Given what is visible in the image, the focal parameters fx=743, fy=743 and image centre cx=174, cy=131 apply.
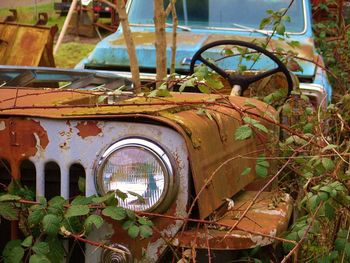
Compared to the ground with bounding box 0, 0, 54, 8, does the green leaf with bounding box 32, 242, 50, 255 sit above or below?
below

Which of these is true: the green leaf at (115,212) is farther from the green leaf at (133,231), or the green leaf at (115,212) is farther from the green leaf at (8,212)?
the green leaf at (8,212)

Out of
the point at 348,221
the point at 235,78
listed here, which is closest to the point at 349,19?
the point at 235,78

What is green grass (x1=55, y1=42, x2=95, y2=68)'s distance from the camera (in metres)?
10.5

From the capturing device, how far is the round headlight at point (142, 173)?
2328mm

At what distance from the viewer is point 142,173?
2328 millimetres

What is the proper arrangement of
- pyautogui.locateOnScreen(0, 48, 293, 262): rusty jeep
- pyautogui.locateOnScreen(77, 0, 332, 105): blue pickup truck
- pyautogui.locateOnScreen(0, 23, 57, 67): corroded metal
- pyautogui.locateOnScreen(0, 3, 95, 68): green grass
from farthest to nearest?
pyautogui.locateOnScreen(0, 3, 95, 68): green grass, pyautogui.locateOnScreen(0, 23, 57, 67): corroded metal, pyautogui.locateOnScreen(77, 0, 332, 105): blue pickup truck, pyautogui.locateOnScreen(0, 48, 293, 262): rusty jeep

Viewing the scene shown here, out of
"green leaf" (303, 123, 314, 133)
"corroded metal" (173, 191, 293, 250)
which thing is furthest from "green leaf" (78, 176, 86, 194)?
"green leaf" (303, 123, 314, 133)

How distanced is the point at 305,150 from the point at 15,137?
122 cm

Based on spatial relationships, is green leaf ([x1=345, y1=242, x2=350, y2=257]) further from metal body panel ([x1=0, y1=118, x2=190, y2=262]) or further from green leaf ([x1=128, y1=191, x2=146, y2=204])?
green leaf ([x1=128, y1=191, x2=146, y2=204])

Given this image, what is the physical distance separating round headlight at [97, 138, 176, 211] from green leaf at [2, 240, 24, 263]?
13.6 inches

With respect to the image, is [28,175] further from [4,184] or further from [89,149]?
[89,149]

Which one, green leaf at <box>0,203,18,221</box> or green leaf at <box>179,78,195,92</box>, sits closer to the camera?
green leaf at <box>0,203,18,221</box>

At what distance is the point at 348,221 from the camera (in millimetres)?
3213

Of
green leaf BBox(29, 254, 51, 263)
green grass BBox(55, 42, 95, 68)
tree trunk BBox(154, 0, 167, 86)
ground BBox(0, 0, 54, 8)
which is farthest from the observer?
green grass BBox(55, 42, 95, 68)
